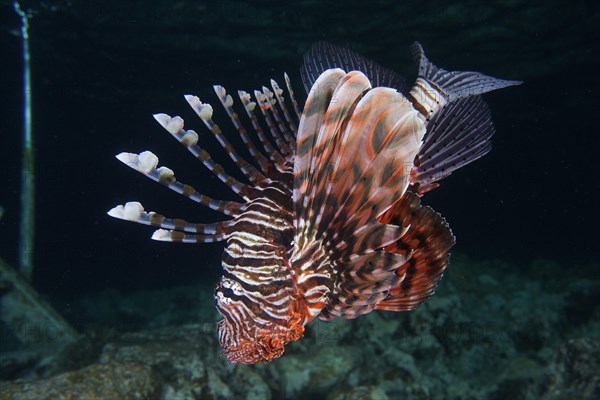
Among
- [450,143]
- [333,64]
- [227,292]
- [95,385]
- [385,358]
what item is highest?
[333,64]

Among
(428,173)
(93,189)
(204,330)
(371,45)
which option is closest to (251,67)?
(371,45)

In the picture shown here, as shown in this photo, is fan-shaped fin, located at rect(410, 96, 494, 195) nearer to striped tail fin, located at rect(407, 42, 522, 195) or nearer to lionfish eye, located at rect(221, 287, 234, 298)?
striped tail fin, located at rect(407, 42, 522, 195)

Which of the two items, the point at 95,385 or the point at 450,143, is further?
the point at 95,385

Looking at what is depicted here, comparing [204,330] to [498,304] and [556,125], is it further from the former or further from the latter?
[556,125]

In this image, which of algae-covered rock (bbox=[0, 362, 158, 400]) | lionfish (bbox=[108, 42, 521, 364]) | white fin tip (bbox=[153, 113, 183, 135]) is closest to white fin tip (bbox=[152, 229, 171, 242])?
lionfish (bbox=[108, 42, 521, 364])

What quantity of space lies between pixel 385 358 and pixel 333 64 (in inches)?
245

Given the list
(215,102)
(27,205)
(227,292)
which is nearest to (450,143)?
(227,292)

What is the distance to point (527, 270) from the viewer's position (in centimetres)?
1480

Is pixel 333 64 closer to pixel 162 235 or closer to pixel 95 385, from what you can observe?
pixel 162 235

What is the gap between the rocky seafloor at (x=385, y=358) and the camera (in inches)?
201

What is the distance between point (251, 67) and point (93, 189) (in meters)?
12.0

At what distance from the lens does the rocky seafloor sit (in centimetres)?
511

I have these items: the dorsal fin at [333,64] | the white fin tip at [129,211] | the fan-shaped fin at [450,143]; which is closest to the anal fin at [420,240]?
the fan-shaped fin at [450,143]

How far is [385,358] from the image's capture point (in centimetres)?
783
